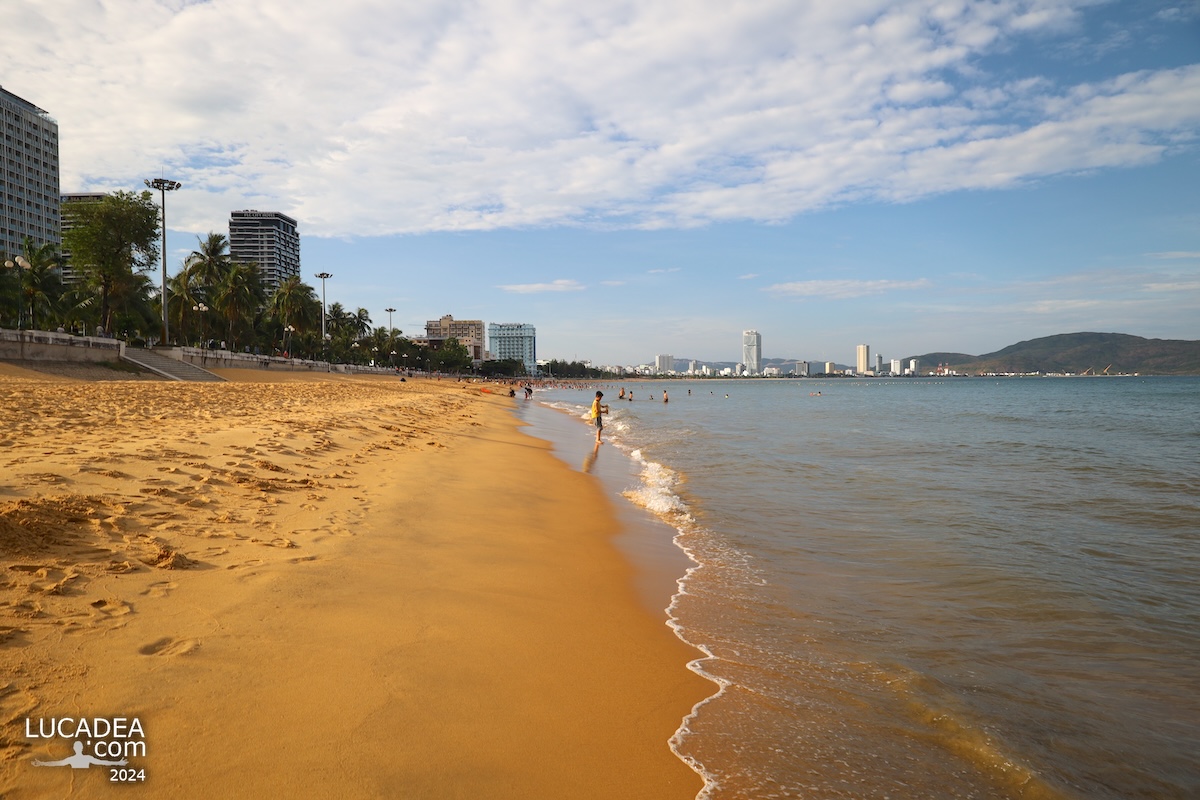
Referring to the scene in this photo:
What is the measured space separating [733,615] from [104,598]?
4672 millimetres

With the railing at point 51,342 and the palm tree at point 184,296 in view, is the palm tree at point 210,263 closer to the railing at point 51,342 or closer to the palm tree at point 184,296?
the palm tree at point 184,296

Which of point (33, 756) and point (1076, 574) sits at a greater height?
point (33, 756)

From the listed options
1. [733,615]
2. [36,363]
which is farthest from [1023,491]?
[36,363]

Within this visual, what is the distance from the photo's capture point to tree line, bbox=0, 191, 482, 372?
37.4m

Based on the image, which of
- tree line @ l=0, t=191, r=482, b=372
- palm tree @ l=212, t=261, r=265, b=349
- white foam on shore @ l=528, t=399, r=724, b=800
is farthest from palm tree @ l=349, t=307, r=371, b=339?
white foam on shore @ l=528, t=399, r=724, b=800

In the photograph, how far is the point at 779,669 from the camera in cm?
440

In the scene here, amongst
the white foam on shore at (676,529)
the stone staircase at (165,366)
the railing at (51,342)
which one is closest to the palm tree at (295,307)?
the stone staircase at (165,366)

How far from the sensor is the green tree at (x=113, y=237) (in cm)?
3669

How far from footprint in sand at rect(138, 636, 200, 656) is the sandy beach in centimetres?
1

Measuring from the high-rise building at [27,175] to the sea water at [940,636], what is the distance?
539ft

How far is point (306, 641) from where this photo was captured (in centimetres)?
375

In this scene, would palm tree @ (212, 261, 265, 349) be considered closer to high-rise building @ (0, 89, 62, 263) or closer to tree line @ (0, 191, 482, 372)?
tree line @ (0, 191, 482, 372)

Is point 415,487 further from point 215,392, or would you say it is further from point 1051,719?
point 215,392

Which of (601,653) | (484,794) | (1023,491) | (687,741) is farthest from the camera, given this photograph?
(1023,491)
